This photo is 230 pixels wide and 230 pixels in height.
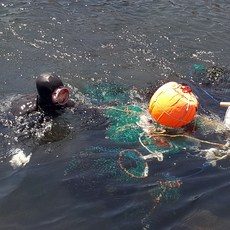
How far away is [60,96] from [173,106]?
185 centimetres

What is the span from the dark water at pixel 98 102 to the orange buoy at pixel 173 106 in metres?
0.54

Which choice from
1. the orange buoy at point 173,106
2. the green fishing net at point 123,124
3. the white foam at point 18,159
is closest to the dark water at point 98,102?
the white foam at point 18,159

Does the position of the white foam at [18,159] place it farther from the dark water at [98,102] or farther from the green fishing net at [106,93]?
the green fishing net at [106,93]

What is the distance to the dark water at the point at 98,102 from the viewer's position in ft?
18.3

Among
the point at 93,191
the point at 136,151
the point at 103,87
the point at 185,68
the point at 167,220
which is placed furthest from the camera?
the point at 185,68

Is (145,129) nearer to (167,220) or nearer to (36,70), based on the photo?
(167,220)

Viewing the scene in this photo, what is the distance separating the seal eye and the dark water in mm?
598

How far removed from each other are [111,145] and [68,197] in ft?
4.53

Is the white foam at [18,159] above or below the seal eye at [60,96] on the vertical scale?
below

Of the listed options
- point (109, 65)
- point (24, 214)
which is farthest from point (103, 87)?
point (24, 214)

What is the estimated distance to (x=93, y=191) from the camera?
5891 millimetres

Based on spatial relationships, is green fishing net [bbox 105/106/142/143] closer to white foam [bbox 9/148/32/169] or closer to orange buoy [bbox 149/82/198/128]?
orange buoy [bbox 149/82/198/128]

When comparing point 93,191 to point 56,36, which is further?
point 56,36

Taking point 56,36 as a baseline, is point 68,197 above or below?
below
